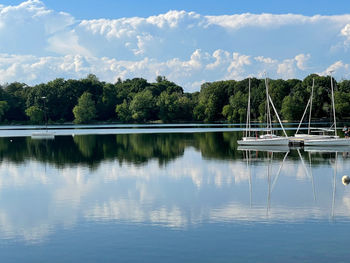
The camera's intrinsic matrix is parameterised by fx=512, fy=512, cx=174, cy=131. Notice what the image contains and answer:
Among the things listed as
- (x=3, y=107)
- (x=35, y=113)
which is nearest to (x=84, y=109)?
(x=35, y=113)

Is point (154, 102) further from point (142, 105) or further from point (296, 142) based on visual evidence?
point (296, 142)

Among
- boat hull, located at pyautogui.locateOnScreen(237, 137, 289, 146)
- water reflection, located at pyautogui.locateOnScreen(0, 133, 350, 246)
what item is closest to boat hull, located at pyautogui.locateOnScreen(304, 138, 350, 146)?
boat hull, located at pyautogui.locateOnScreen(237, 137, 289, 146)

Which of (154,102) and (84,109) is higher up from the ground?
(154,102)

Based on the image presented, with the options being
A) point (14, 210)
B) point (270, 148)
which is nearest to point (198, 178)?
point (14, 210)

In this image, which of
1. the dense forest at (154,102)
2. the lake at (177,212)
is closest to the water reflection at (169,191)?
the lake at (177,212)

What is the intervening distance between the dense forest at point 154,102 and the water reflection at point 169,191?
3933 inches

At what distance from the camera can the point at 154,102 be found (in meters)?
155

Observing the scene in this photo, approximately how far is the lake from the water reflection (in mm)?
44

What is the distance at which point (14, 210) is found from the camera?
811 inches

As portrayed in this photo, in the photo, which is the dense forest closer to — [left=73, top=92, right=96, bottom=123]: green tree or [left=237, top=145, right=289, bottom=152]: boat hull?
[left=73, top=92, right=96, bottom=123]: green tree

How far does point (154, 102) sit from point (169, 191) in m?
131

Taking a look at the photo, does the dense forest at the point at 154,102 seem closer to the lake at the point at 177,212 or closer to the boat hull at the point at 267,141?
the boat hull at the point at 267,141

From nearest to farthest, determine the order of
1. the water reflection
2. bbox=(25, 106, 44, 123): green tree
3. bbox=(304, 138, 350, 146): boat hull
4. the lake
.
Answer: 1. the lake
2. the water reflection
3. bbox=(304, 138, 350, 146): boat hull
4. bbox=(25, 106, 44, 123): green tree

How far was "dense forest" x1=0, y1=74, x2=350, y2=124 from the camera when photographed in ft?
451
